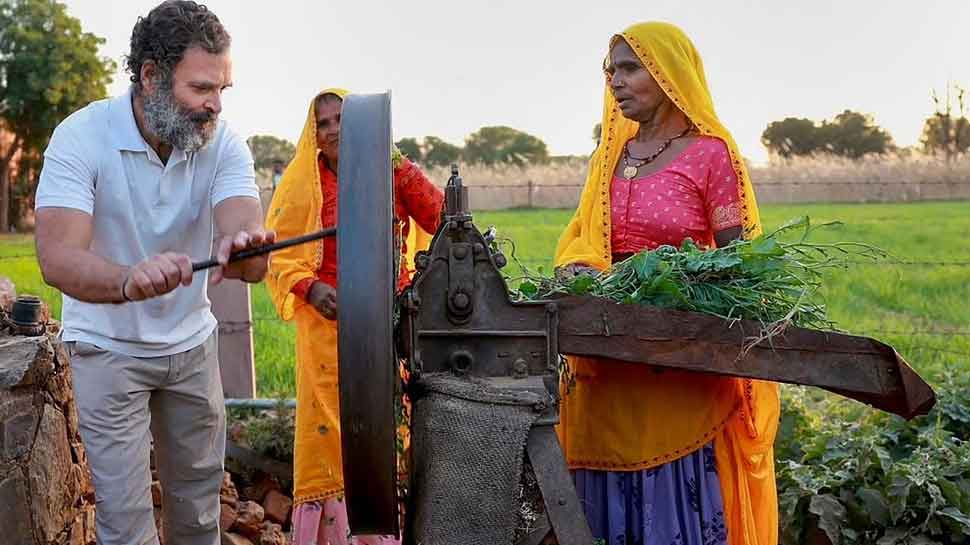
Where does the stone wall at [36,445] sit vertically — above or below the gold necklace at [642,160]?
below

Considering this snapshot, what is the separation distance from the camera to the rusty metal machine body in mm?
2115

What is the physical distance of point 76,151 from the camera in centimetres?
302

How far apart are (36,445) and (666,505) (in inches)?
76.9

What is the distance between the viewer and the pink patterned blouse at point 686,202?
119 inches

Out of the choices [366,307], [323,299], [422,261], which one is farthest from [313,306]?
[366,307]

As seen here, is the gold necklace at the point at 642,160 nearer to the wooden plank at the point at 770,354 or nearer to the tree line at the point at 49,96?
the wooden plank at the point at 770,354

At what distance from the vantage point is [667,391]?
2.95 metres

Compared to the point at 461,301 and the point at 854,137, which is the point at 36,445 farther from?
the point at 854,137

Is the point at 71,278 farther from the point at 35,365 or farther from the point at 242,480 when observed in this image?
the point at 242,480

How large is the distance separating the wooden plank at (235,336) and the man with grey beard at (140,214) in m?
2.54

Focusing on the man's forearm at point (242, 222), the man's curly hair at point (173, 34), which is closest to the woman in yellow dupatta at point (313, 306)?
the man's forearm at point (242, 222)

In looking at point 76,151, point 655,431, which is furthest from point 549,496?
point 76,151

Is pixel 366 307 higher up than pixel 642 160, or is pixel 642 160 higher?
pixel 642 160

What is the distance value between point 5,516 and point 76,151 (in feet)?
3.67
